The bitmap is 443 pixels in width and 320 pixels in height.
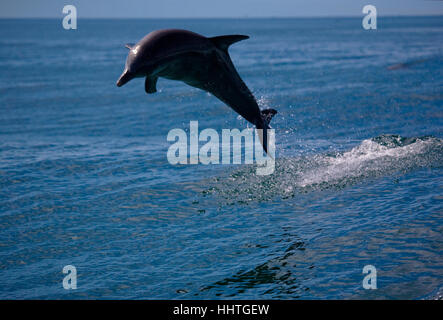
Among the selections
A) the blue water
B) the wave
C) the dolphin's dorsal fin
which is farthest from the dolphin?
the wave

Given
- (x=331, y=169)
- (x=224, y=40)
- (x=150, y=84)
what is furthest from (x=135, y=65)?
(x=331, y=169)

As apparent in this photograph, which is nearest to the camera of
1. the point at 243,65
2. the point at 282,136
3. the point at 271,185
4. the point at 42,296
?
the point at 42,296

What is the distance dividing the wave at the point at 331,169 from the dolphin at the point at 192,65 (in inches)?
107

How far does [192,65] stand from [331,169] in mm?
6662

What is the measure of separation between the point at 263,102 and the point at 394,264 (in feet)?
61.8

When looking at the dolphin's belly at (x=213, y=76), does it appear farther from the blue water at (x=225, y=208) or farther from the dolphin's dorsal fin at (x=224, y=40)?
the blue water at (x=225, y=208)

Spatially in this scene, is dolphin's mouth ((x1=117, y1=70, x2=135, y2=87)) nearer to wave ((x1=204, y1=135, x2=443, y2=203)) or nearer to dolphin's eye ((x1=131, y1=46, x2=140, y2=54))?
dolphin's eye ((x1=131, y1=46, x2=140, y2=54))

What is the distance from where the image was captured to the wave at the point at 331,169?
12.9 m

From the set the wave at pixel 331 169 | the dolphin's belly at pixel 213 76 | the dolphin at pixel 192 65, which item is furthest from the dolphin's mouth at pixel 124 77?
the wave at pixel 331 169

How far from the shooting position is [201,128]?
21.3 metres

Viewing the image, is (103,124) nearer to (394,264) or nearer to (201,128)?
(201,128)
